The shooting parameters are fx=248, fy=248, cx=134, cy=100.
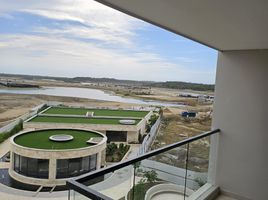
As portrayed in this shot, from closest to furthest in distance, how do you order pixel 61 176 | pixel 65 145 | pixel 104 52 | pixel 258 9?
pixel 258 9 < pixel 61 176 < pixel 65 145 < pixel 104 52

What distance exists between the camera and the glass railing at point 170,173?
2.48 metres

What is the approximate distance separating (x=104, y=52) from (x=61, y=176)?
12.0m

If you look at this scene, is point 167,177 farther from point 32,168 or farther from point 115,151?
point 115,151

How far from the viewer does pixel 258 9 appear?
162cm

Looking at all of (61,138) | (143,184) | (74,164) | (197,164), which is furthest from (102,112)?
(143,184)

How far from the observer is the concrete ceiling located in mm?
1638

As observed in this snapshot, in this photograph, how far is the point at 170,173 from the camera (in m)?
3.45

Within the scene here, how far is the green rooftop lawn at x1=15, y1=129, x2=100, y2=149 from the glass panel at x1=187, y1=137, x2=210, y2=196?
1432cm

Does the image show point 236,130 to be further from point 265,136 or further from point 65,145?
point 65,145

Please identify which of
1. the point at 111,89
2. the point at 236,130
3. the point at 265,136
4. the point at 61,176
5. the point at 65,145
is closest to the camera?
the point at 265,136

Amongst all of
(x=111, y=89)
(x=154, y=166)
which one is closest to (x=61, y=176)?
(x=111, y=89)

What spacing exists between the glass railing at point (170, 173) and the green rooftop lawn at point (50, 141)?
14.4m

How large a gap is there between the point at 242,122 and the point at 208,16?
199 centimetres

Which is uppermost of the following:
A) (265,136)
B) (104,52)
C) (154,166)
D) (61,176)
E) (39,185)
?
(104,52)
